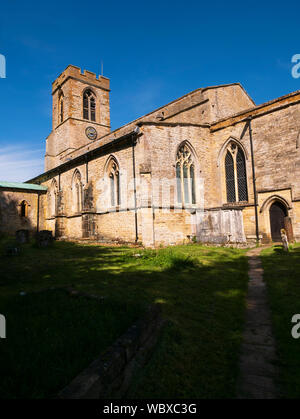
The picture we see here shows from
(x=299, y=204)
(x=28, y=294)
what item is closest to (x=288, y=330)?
(x=28, y=294)

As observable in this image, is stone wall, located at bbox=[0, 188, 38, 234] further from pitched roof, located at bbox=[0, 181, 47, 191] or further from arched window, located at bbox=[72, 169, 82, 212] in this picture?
arched window, located at bbox=[72, 169, 82, 212]

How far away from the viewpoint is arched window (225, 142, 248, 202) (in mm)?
15945

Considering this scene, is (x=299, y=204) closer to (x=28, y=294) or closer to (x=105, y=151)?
(x=105, y=151)

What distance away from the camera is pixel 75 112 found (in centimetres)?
3086

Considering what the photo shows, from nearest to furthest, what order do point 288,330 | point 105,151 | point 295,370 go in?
point 295,370 < point 288,330 < point 105,151

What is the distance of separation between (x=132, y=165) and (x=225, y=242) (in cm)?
701

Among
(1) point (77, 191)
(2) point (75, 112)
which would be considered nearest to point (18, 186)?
(1) point (77, 191)

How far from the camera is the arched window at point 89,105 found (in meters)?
32.2

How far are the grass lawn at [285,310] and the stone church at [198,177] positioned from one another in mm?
5709

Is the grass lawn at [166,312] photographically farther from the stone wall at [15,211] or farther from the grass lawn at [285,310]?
the stone wall at [15,211]

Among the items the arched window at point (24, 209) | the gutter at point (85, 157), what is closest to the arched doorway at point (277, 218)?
the gutter at point (85, 157)

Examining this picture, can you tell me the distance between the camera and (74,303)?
3834mm

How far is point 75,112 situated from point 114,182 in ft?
61.0

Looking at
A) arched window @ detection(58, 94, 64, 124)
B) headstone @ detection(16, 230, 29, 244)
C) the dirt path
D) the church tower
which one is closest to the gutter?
the church tower
